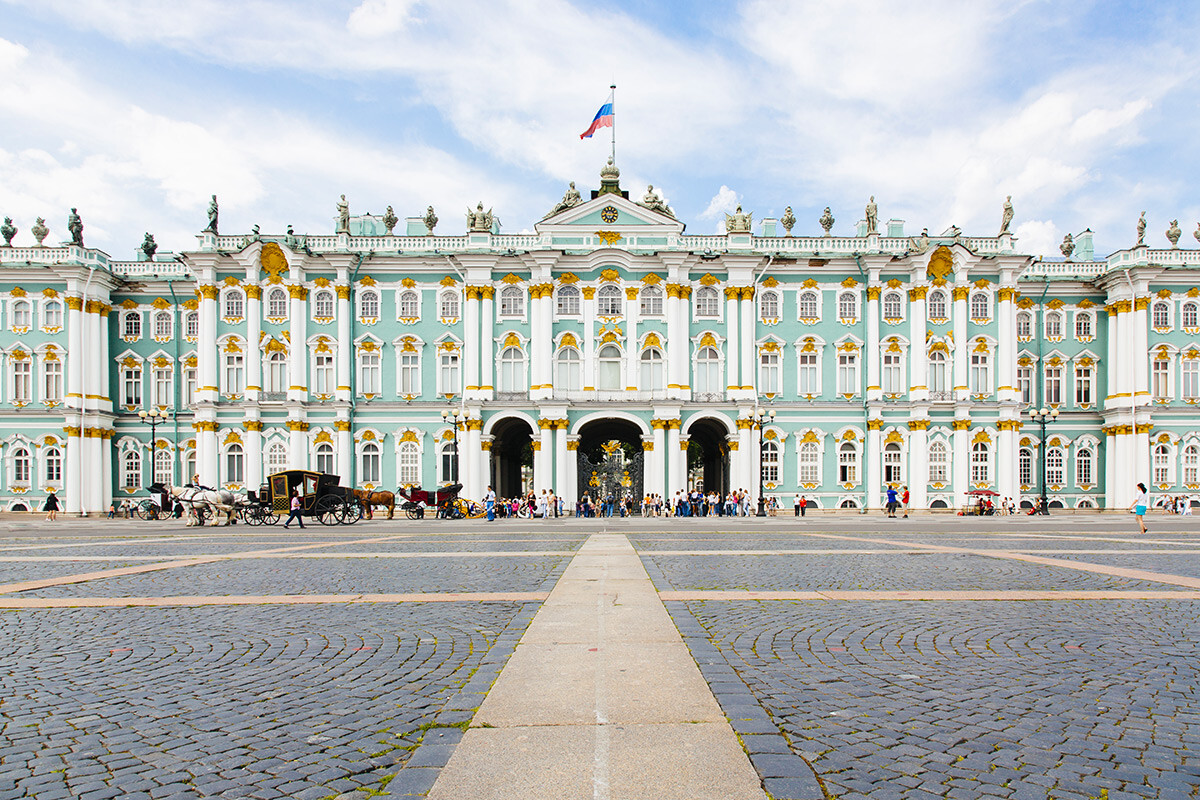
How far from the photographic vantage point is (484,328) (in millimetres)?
44469

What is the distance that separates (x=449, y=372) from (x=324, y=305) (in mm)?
8170

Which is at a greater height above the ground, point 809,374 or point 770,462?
point 809,374

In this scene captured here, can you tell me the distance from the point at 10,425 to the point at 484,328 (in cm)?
2777

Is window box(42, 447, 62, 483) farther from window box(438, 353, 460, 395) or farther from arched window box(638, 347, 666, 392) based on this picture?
arched window box(638, 347, 666, 392)

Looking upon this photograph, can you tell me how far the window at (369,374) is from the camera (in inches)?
1779

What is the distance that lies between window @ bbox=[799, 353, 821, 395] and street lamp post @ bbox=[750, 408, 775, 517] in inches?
109

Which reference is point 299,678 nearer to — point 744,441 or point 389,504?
point 389,504

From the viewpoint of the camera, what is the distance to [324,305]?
45.2 metres

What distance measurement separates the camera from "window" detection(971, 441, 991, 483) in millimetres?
44594

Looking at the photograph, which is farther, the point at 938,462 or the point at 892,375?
the point at 892,375

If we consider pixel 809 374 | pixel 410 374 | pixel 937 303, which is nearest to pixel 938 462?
pixel 809 374

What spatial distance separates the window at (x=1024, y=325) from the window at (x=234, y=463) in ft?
151

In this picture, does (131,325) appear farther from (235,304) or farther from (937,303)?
(937,303)

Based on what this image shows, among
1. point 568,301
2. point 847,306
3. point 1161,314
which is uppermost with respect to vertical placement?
point 568,301
